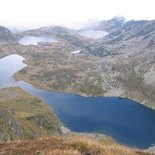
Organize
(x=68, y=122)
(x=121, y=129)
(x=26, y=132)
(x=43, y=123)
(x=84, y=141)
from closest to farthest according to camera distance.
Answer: (x=84, y=141) < (x=26, y=132) < (x=43, y=123) < (x=121, y=129) < (x=68, y=122)

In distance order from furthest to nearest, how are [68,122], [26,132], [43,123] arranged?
[68,122], [43,123], [26,132]

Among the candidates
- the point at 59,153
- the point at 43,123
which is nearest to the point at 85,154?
the point at 59,153

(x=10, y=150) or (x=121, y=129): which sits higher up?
(x=10, y=150)

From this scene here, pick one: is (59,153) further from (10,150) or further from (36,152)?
(10,150)

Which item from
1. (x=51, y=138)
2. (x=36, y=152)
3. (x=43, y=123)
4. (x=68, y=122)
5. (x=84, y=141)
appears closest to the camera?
(x=36, y=152)

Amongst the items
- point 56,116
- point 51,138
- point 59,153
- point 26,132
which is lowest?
point 56,116

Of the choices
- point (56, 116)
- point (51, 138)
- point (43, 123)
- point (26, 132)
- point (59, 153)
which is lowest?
point (56, 116)

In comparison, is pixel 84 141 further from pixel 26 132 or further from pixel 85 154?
pixel 26 132

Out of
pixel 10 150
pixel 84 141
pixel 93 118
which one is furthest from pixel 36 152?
pixel 93 118

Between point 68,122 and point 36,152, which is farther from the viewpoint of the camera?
point 68,122
